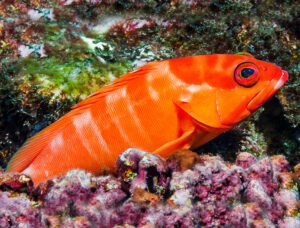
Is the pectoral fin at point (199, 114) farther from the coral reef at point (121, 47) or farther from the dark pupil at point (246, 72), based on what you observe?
the coral reef at point (121, 47)

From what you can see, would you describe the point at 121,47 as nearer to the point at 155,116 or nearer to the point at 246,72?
the point at 155,116

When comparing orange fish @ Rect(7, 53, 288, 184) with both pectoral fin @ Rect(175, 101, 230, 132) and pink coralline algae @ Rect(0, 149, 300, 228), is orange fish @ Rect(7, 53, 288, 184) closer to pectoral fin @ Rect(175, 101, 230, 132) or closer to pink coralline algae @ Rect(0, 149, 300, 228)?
pectoral fin @ Rect(175, 101, 230, 132)

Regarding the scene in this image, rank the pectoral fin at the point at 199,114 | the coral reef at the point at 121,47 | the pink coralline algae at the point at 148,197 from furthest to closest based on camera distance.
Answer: the coral reef at the point at 121,47 < the pectoral fin at the point at 199,114 < the pink coralline algae at the point at 148,197

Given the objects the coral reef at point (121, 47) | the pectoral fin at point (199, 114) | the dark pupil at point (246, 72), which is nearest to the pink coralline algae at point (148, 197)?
the pectoral fin at point (199, 114)

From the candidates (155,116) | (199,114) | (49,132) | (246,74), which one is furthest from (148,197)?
(246,74)

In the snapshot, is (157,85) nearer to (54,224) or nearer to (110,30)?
(54,224)

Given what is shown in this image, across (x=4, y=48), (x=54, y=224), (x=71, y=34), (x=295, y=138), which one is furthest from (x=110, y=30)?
(x=54, y=224)
